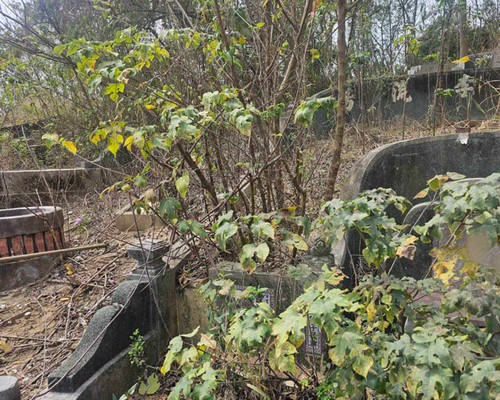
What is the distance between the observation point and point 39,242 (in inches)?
149

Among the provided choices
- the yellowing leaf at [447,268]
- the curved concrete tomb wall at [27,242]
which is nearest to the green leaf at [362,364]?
the yellowing leaf at [447,268]

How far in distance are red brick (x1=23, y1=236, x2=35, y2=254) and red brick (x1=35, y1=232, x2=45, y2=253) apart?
4cm

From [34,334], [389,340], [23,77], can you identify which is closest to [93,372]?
[34,334]

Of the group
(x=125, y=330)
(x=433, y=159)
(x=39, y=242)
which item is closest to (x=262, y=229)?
(x=125, y=330)

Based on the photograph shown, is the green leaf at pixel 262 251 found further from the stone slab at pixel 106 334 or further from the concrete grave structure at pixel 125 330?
the stone slab at pixel 106 334

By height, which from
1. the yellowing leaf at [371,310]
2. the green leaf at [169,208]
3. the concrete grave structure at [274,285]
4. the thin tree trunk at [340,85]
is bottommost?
the concrete grave structure at [274,285]

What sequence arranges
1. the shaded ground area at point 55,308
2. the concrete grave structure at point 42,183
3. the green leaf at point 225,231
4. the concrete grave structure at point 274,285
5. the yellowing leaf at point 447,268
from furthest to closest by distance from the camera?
1. the concrete grave structure at point 42,183
2. the shaded ground area at point 55,308
3. the concrete grave structure at point 274,285
4. the green leaf at point 225,231
5. the yellowing leaf at point 447,268

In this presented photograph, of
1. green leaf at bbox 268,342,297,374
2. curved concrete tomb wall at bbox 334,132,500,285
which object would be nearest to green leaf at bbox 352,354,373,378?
green leaf at bbox 268,342,297,374

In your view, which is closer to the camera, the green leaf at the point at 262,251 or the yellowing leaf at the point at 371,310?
the yellowing leaf at the point at 371,310

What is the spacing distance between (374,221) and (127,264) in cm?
284

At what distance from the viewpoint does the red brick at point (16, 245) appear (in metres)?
3.62

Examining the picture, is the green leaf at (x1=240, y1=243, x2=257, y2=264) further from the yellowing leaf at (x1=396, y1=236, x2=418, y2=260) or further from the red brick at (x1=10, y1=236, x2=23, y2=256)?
the red brick at (x1=10, y1=236, x2=23, y2=256)

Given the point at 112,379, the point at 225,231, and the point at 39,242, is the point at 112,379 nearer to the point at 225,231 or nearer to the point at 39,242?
the point at 225,231

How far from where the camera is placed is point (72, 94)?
291 inches
